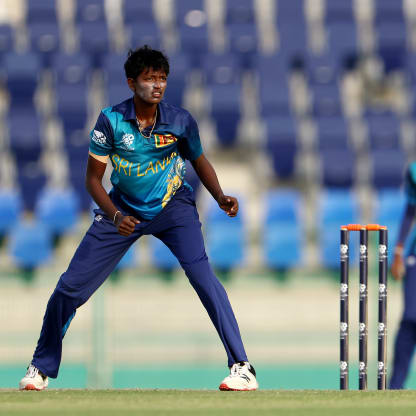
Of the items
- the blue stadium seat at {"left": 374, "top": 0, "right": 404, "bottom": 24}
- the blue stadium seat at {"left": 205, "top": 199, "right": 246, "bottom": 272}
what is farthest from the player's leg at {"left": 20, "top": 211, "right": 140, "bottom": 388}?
the blue stadium seat at {"left": 374, "top": 0, "right": 404, "bottom": 24}

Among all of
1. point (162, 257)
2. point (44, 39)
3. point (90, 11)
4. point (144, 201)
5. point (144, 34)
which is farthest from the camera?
point (90, 11)

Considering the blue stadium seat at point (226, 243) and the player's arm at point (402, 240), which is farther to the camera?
the blue stadium seat at point (226, 243)

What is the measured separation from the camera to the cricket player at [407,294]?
18.9ft

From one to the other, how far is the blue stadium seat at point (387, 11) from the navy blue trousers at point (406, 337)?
8.60m

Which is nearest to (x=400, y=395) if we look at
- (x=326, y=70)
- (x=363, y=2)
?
(x=326, y=70)

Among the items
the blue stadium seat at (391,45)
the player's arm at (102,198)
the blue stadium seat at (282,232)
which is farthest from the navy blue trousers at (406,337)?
the blue stadium seat at (391,45)

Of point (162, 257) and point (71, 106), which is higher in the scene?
point (71, 106)

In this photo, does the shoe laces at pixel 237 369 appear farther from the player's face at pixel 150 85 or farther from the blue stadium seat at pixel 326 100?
the blue stadium seat at pixel 326 100

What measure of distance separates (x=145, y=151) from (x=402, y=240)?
218 cm

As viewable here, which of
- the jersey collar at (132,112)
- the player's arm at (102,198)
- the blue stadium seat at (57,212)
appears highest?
the jersey collar at (132,112)

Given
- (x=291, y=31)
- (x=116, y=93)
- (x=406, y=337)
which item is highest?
(x=291, y=31)

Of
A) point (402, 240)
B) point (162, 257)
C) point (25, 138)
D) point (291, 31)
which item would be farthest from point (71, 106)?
point (402, 240)

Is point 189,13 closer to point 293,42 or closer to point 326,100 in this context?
point 293,42

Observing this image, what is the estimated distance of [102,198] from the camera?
4414mm
